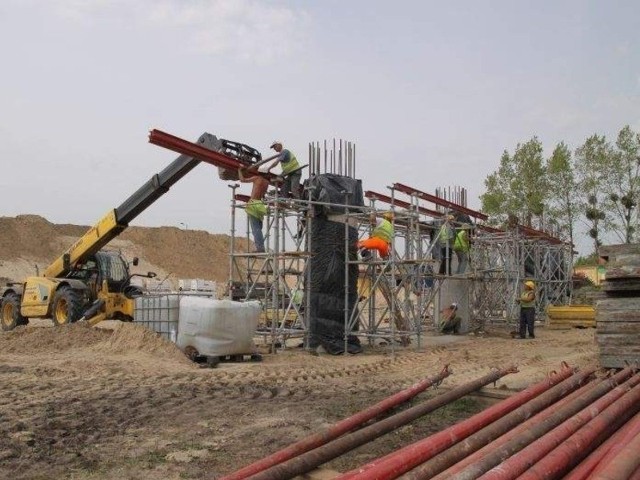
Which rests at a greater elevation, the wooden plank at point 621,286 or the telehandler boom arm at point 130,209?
the telehandler boom arm at point 130,209

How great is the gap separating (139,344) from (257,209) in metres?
3.60

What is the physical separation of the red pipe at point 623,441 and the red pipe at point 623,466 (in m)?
0.05

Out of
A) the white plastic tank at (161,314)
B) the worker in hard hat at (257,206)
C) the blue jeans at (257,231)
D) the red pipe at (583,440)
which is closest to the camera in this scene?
the red pipe at (583,440)

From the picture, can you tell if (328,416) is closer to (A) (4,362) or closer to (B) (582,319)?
(A) (4,362)

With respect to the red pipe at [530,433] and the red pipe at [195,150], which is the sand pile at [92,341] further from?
the red pipe at [530,433]

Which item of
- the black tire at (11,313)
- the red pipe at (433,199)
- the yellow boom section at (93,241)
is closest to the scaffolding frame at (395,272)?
the red pipe at (433,199)

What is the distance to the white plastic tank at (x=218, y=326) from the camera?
38.2 ft

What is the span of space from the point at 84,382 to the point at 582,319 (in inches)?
638

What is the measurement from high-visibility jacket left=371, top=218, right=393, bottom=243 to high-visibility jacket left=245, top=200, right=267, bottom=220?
2.34 meters

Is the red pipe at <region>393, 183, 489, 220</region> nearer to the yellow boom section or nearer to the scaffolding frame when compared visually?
the scaffolding frame

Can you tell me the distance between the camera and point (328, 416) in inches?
279

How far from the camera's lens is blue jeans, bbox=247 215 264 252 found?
14.2m

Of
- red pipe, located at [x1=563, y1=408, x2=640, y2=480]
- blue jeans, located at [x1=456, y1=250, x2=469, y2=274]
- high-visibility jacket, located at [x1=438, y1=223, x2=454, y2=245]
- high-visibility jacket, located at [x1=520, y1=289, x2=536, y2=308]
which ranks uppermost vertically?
high-visibility jacket, located at [x1=438, y1=223, x2=454, y2=245]

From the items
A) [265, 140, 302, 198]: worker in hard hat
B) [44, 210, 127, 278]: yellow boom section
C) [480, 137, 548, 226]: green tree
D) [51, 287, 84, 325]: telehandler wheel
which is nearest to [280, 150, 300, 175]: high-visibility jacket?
[265, 140, 302, 198]: worker in hard hat
